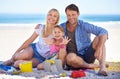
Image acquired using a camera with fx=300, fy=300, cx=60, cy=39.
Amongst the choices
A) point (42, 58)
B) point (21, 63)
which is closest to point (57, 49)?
point (42, 58)

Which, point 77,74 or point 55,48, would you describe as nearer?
point 77,74

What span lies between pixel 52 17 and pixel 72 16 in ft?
0.58

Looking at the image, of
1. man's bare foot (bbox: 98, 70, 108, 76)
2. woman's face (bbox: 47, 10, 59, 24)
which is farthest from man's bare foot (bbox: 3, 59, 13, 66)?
man's bare foot (bbox: 98, 70, 108, 76)

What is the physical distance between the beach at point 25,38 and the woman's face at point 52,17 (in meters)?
0.15

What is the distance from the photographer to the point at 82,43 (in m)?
2.69

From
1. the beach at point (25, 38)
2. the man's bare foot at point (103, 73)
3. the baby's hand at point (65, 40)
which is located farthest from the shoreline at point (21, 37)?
the baby's hand at point (65, 40)

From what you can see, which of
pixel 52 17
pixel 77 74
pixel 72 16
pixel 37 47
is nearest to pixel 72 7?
pixel 72 16

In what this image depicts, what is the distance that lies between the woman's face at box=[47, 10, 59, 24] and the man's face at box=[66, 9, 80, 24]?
10 cm

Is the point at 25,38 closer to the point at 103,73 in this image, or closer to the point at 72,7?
the point at 72,7

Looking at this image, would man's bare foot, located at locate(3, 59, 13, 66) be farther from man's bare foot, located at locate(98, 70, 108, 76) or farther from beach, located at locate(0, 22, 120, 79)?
man's bare foot, located at locate(98, 70, 108, 76)

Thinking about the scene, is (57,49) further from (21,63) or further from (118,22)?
(118,22)

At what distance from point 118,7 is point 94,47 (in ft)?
1.36

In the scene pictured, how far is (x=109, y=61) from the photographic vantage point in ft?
8.79

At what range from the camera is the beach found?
2635mm
